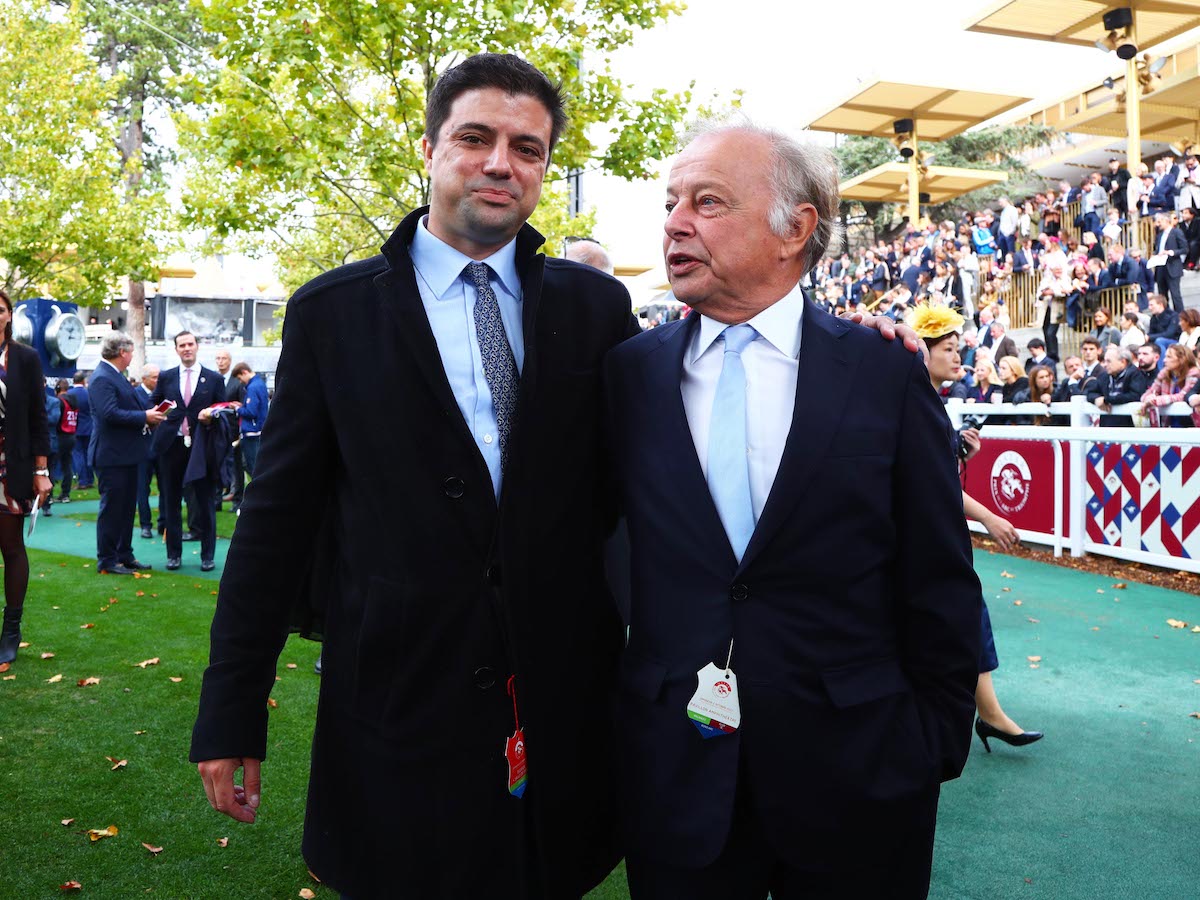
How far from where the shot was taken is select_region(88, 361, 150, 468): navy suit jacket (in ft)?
29.2

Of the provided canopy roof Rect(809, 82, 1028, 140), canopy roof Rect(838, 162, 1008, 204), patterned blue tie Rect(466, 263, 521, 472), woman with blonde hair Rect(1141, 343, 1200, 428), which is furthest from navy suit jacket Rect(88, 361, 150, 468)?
canopy roof Rect(838, 162, 1008, 204)

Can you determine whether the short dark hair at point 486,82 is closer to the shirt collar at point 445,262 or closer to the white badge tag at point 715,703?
the shirt collar at point 445,262

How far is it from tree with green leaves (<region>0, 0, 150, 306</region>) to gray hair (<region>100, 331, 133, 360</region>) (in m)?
13.5

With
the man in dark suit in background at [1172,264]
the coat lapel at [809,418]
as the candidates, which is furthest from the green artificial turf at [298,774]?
the man in dark suit in background at [1172,264]

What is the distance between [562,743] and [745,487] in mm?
603

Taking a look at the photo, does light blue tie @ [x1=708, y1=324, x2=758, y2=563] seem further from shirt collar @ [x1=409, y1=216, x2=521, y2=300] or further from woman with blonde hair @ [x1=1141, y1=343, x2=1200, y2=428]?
woman with blonde hair @ [x1=1141, y1=343, x2=1200, y2=428]

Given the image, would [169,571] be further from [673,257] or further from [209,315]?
[209,315]

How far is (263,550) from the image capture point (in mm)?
1992

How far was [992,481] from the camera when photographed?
11641mm

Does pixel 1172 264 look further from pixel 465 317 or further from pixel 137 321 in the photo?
pixel 137 321

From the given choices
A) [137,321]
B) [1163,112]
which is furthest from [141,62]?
[1163,112]

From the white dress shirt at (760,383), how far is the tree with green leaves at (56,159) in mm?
21881

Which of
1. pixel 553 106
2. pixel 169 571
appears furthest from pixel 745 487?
pixel 169 571

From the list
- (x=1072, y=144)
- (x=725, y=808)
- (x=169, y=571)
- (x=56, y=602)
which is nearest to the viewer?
(x=725, y=808)
